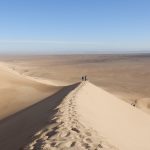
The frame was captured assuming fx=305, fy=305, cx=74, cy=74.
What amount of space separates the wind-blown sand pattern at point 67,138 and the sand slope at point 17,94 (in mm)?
7196

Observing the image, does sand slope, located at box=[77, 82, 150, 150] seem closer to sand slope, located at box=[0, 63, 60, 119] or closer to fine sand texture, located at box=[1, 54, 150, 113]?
sand slope, located at box=[0, 63, 60, 119]

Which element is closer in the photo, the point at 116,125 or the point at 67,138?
the point at 67,138

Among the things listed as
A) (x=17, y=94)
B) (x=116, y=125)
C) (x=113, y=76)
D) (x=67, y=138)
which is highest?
(x=67, y=138)

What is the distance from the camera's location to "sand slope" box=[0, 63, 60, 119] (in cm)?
1540

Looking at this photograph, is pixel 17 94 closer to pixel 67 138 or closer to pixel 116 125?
pixel 116 125

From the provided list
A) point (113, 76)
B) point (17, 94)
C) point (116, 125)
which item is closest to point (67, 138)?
point (116, 125)

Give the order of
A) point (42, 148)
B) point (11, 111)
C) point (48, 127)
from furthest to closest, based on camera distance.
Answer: point (11, 111)
point (48, 127)
point (42, 148)

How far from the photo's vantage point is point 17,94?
60.0ft

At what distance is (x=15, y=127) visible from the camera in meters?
9.77

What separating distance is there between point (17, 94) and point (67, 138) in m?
12.6

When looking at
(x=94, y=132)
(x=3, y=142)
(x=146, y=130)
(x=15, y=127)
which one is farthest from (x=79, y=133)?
(x=146, y=130)

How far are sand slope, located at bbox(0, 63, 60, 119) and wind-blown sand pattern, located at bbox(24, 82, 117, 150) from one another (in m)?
7.20

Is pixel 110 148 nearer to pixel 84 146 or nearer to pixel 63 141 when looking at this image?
pixel 84 146

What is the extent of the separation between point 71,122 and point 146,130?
Result: 565 centimetres
